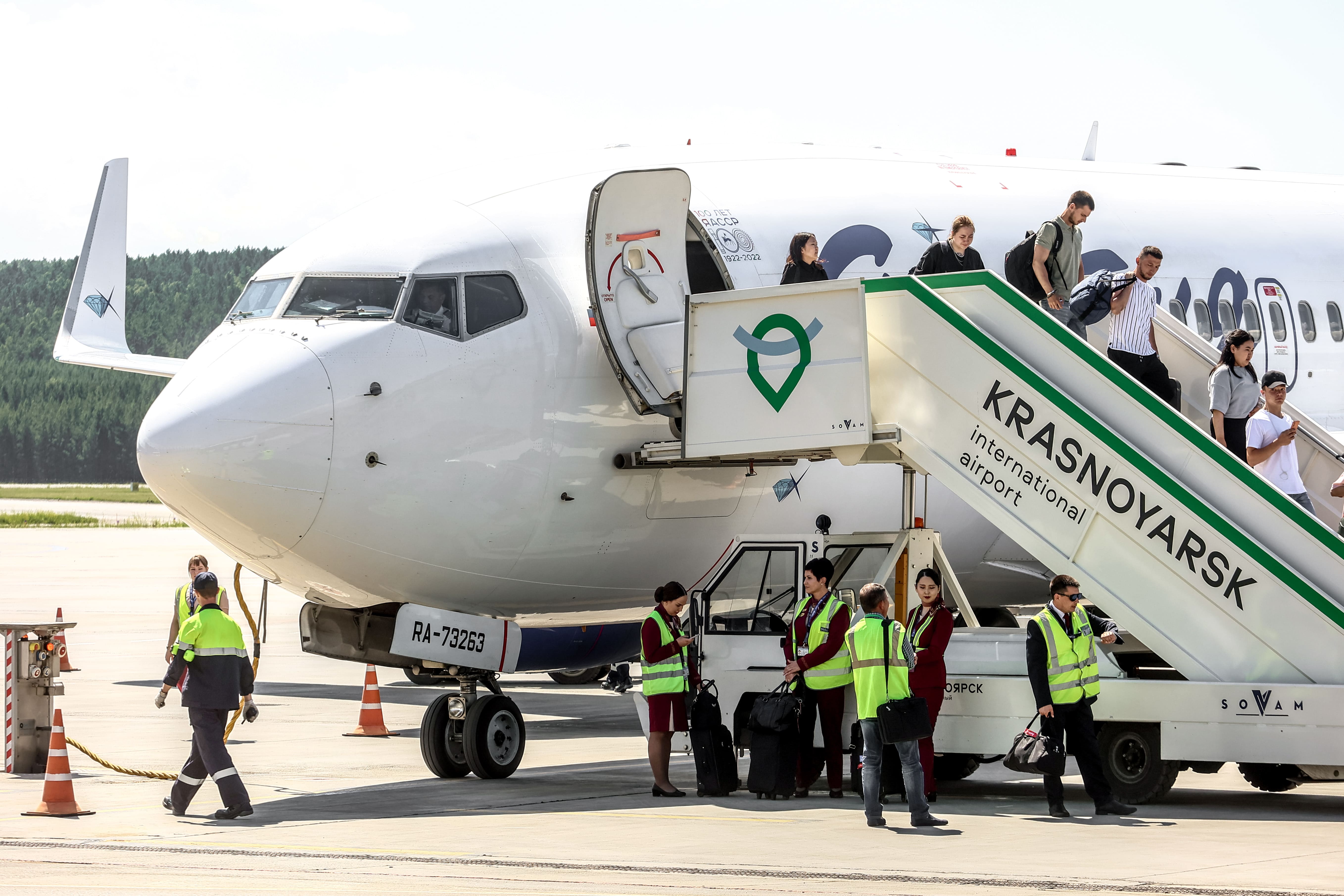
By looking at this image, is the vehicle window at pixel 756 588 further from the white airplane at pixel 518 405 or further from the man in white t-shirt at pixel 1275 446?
the man in white t-shirt at pixel 1275 446

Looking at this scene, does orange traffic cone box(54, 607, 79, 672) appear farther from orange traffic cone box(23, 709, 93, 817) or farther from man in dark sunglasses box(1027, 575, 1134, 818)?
man in dark sunglasses box(1027, 575, 1134, 818)

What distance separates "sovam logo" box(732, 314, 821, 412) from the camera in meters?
13.6

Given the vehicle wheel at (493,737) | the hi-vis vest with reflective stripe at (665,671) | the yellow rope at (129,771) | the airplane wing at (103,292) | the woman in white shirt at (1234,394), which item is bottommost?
the yellow rope at (129,771)

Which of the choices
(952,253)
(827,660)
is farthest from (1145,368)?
(827,660)

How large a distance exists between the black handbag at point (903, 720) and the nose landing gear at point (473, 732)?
348 cm

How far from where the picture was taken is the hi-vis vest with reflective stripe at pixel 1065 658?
1261 cm

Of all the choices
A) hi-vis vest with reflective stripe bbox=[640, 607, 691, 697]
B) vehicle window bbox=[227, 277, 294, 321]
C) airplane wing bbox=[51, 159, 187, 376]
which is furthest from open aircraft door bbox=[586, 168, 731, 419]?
airplane wing bbox=[51, 159, 187, 376]

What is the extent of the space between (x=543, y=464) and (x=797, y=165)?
13.8 feet

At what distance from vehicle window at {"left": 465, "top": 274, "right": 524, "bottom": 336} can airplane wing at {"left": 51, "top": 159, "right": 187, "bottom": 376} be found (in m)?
24.2

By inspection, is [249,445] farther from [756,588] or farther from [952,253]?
[952,253]

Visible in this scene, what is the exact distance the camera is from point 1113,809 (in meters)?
12.6

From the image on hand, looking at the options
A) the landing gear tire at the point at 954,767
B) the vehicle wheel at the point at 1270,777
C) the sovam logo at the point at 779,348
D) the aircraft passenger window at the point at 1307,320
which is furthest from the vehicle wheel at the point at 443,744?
the aircraft passenger window at the point at 1307,320

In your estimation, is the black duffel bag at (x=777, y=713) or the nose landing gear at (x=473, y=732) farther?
the nose landing gear at (x=473, y=732)

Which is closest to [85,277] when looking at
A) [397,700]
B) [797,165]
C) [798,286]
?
[397,700]
